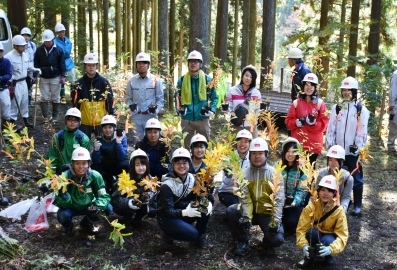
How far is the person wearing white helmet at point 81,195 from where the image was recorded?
5949 mm

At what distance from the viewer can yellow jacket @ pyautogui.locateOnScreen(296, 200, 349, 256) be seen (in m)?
5.57

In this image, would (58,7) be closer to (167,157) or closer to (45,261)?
(167,157)

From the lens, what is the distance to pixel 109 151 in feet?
23.4

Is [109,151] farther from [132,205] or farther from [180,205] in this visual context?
[180,205]

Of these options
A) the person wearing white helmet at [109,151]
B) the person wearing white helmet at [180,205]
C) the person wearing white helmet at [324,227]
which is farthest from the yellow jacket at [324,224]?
the person wearing white helmet at [109,151]

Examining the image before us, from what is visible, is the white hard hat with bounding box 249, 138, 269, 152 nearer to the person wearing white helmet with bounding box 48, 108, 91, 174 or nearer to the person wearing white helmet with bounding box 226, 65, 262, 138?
the person wearing white helmet with bounding box 226, 65, 262, 138

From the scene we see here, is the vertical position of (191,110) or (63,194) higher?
(191,110)

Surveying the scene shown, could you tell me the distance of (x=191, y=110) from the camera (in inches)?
324

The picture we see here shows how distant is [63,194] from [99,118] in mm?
2509

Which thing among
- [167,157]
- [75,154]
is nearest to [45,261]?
[75,154]

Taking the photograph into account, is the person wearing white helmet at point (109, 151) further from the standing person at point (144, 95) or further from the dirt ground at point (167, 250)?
the standing person at point (144, 95)

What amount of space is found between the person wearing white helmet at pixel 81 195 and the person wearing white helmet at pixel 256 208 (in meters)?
1.70

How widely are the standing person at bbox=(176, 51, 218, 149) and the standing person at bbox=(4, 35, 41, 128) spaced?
3733 millimetres

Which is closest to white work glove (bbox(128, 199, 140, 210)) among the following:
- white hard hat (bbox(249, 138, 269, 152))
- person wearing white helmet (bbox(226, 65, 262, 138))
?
white hard hat (bbox(249, 138, 269, 152))
